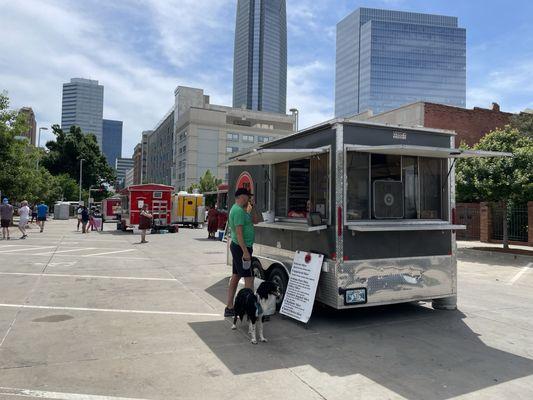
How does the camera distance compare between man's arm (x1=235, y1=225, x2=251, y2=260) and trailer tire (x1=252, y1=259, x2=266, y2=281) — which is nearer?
man's arm (x1=235, y1=225, x2=251, y2=260)

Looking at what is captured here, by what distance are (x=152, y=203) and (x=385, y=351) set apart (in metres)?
21.5

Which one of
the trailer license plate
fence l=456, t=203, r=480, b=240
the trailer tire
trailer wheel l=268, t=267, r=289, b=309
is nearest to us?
the trailer license plate

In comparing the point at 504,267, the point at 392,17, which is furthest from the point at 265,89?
the point at 504,267

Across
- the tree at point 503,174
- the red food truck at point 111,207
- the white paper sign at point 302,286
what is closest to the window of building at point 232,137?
the red food truck at point 111,207

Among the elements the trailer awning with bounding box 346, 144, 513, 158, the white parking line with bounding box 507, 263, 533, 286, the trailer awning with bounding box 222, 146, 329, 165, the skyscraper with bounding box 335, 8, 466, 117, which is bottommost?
the white parking line with bounding box 507, 263, 533, 286

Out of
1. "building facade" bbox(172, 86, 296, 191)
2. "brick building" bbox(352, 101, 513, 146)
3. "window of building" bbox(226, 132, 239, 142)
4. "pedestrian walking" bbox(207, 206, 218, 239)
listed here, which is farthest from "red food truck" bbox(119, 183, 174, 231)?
"window of building" bbox(226, 132, 239, 142)

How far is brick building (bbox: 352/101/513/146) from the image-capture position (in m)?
28.5

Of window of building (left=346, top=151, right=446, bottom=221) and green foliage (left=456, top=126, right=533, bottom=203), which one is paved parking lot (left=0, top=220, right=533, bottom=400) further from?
Result: green foliage (left=456, top=126, right=533, bottom=203)

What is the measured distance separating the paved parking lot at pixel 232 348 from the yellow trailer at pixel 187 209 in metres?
21.9

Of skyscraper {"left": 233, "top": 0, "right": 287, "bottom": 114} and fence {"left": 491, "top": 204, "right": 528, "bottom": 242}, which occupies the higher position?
skyscraper {"left": 233, "top": 0, "right": 287, "bottom": 114}

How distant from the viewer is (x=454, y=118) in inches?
1177

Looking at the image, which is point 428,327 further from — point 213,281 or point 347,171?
point 213,281

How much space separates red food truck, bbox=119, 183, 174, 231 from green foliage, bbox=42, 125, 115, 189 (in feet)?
129

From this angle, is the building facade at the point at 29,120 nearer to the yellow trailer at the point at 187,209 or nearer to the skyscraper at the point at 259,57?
the yellow trailer at the point at 187,209
